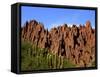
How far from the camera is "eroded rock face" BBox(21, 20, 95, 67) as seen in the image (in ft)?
8.93

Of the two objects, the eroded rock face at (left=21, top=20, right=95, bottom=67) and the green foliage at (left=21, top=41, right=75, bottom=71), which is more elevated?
the eroded rock face at (left=21, top=20, right=95, bottom=67)

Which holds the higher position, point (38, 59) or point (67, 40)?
point (67, 40)

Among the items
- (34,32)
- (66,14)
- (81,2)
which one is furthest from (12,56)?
(81,2)

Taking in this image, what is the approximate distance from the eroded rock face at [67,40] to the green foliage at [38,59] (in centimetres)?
4

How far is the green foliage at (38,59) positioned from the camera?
2.69 meters

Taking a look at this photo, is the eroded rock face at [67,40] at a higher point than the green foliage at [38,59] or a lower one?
higher

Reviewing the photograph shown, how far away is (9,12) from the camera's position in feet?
8.87

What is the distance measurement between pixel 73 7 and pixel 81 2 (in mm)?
147

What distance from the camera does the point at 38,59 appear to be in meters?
2.75

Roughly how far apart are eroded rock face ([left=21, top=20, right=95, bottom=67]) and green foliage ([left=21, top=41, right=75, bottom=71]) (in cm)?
4

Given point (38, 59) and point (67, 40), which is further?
point (67, 40)

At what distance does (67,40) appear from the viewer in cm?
287

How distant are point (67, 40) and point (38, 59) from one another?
345 millimetres

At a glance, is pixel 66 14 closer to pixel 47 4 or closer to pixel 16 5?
pixel 47 4
